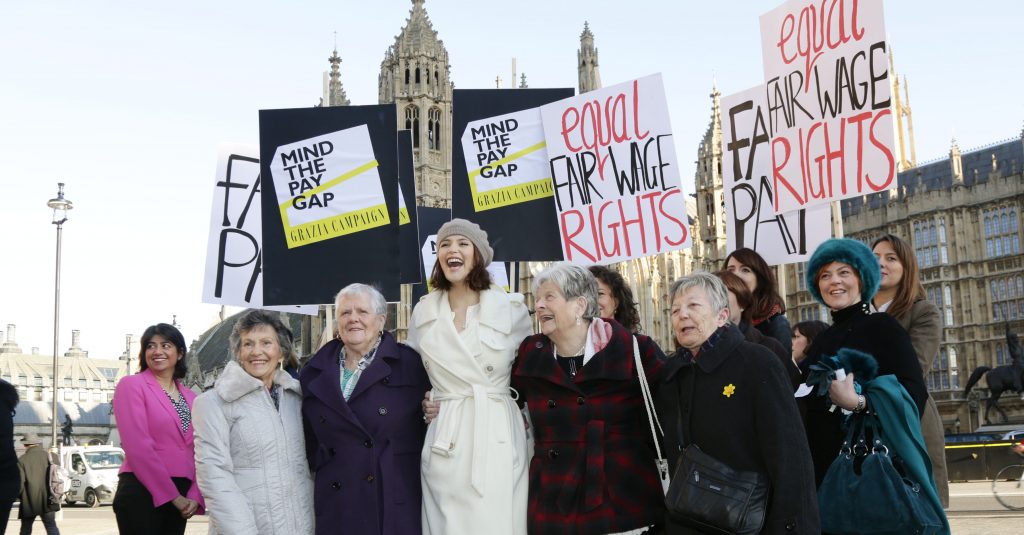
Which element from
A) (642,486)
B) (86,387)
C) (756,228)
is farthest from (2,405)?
(86,387)

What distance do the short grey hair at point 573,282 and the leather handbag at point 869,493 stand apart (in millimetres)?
1101

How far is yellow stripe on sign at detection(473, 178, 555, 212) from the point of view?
751cm

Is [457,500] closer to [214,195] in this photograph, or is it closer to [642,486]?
[642,486]

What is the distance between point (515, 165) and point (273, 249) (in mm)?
2050

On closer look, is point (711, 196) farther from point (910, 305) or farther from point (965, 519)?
point (910, 305)

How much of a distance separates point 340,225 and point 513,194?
4.85 ft

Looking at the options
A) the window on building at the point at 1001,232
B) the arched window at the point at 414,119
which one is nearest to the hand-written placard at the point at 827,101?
the window on building at the point at 1001,232

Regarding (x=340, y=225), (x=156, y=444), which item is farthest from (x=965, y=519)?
(x=156, y=444)

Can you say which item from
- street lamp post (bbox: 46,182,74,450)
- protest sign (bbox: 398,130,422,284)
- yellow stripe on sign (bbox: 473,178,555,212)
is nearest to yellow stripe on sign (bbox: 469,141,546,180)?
yellow stripe on sign (bbox: 473,178,555,212)

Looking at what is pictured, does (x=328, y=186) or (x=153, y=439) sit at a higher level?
(x=328, y=186)

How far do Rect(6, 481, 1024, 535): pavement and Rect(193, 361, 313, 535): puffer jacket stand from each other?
1918 millimetres

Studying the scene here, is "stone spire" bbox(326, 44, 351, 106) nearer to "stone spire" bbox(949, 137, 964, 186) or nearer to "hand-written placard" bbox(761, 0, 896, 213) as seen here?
"stone spire" bbox(949, 137, 964, 186)

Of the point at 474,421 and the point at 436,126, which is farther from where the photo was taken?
the point at 436,126

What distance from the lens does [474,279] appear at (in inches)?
161
